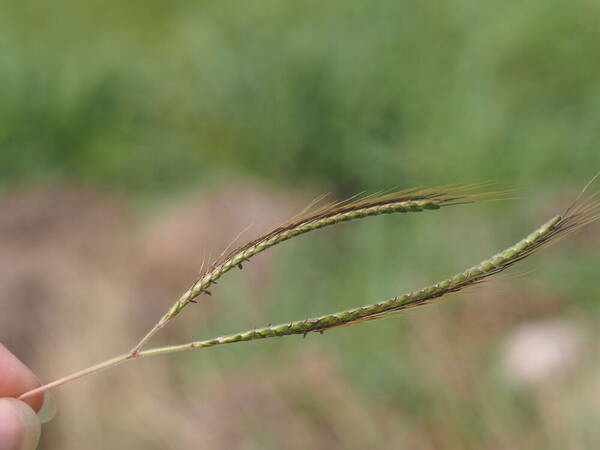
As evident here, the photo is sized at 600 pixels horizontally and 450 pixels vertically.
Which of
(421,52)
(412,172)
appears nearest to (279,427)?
(412,172)

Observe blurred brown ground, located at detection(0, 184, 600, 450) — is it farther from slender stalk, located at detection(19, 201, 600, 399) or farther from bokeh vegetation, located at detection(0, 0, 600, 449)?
slender stalk, located at detection(19, 201, 600, 399)

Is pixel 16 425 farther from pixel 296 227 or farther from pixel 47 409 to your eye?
pixel 296 227

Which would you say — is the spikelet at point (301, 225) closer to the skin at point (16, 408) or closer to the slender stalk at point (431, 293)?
the slender stalk at point (431, 293)

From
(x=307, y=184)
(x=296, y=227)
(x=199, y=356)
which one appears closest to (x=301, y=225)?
(x=296, y=227)

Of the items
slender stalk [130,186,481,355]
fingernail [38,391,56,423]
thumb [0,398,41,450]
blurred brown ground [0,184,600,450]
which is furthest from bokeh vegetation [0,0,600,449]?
slender stalk [130,186,481,355]

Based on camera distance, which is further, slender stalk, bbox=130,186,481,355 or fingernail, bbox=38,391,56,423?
fingernail, bbox=38,391,56,423

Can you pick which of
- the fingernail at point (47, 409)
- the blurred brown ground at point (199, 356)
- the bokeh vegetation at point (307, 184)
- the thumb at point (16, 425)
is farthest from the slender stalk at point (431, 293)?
the bokeh vegetation at point (307, 184)

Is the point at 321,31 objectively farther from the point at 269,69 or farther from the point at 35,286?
the point at 35,286
